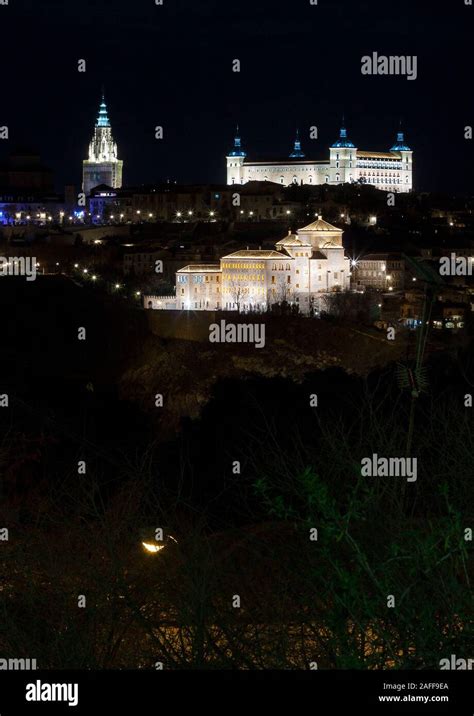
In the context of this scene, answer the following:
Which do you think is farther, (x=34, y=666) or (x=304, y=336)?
(x=304, y=336)

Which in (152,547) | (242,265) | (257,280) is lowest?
(152,547)

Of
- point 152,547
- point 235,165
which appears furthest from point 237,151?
point 152,547

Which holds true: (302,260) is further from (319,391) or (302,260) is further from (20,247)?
(319,391)

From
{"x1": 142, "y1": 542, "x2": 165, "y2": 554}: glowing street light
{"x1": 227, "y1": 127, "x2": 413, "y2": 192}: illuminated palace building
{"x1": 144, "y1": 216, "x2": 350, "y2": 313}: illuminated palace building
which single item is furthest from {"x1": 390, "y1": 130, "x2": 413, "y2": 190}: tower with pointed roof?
{"x1": 142, "y1": 542, "x2": 165, "y2": 554}: glowing street light

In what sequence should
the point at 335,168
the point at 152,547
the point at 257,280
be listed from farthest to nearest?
the point at 335,168, the point at 257,280, the point at 152,547

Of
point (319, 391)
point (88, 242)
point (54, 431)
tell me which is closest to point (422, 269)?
point (54, 431)

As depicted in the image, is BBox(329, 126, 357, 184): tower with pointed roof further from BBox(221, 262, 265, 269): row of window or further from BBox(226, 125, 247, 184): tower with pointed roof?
BBox(221, 262, 265, 269): row of window

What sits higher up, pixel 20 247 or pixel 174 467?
pixel 20 247

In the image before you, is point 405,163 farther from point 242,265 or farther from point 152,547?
point 152,547
